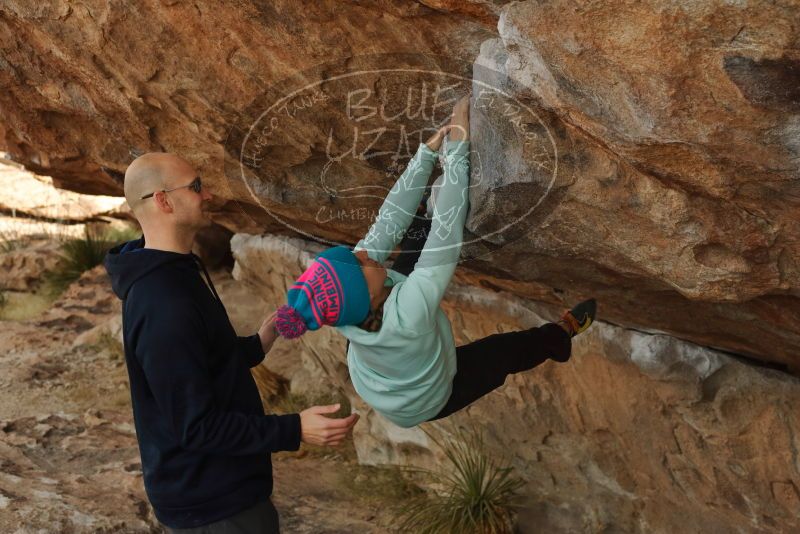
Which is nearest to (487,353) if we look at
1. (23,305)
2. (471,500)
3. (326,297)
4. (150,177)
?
(326,297)

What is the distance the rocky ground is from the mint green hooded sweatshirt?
1.99 m

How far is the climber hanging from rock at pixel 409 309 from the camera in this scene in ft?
8.02

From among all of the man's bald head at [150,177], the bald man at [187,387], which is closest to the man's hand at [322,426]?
the bald man at [187,387]

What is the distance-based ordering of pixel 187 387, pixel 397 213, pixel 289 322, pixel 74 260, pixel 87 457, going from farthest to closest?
1. pixel 74 260
2. pixel 87 457
3. pixel 397 213
4. pixel 289 322
5. pixel 187 387

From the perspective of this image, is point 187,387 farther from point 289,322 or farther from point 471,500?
point 471,500

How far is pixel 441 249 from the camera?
2.52m

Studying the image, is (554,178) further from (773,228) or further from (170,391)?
(170,391)

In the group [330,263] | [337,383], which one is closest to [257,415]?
[330,263]

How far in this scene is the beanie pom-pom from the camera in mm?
2371

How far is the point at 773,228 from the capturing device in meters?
2.25

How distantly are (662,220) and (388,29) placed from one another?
95cm

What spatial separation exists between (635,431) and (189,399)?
7.20 feet

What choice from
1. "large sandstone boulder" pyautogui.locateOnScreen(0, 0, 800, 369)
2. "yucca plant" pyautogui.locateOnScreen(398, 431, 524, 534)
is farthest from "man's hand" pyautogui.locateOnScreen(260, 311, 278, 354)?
"yucca plant" pyautogui.locateOnScreen(398, 431, 524, 534)

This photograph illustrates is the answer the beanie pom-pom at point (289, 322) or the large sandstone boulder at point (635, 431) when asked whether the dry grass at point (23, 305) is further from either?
the beanie pom-pom at point (289, 322)
